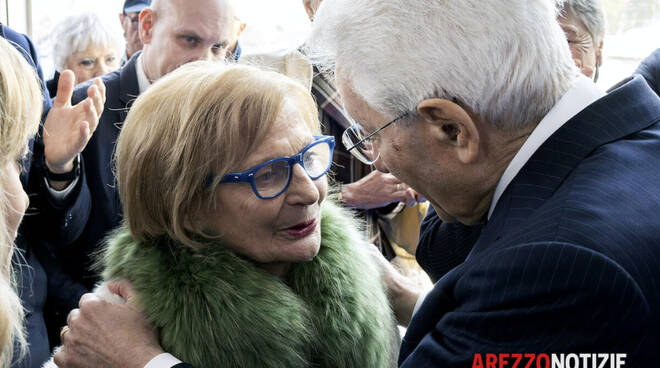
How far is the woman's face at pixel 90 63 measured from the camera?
3.91 meters

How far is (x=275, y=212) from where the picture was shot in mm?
1506

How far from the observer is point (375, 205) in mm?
2684

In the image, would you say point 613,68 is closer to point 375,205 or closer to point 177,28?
point 375,205

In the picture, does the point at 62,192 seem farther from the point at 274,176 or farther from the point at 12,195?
the point at 274,176

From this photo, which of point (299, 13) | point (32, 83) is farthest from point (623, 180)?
point (299, 13)

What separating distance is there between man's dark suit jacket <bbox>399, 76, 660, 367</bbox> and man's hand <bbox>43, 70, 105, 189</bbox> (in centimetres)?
128

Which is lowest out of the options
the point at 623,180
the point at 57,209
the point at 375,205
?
the point at 375,205

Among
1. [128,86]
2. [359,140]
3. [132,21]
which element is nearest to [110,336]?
[359,140]

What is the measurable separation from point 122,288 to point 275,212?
0.40m

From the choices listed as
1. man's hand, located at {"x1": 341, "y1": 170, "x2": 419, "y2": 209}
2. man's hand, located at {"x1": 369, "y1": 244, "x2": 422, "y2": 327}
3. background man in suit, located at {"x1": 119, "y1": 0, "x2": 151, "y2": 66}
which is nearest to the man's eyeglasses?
man's hand, located at {"x1": 369, "y1": 244, "x2": 422, "y2": 327}

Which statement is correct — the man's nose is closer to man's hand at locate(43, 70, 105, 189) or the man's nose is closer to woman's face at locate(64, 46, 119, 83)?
woman's face at locate(64, 46, 119, 83)

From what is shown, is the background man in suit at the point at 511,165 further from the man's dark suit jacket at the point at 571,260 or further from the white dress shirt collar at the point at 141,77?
the white dress shirt collar at the point at 141,77

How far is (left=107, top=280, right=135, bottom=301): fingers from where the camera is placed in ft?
4.95

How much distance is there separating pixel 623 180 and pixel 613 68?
288 cm
